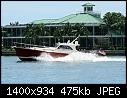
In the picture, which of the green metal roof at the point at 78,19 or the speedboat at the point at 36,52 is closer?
the speedboat at the point at 36,52

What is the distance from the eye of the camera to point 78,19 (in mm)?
92750

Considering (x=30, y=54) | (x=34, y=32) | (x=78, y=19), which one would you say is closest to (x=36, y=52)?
(x=30, y=54)

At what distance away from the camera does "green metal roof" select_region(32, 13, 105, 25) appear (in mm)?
91312

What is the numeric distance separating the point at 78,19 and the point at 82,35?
7156 millimetres

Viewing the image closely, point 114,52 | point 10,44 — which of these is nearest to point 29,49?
point 114,52

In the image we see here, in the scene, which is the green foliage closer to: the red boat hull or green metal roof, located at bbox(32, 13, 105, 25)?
green metal roof, located at bbox(32, 13, 105, 25)

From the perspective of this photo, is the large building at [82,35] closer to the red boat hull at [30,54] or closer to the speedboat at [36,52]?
the speedboat at [36,52]

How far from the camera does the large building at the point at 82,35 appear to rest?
87312 mm

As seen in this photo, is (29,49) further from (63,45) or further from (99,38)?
(99,38)

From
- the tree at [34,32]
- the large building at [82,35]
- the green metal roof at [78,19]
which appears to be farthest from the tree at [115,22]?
the tree at [34,32]

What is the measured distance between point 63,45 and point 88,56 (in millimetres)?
3976

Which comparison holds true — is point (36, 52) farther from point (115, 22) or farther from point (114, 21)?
point (114, 21)

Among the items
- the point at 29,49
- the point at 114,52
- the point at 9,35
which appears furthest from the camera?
the point at 9,35

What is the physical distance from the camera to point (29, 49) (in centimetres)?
5156
